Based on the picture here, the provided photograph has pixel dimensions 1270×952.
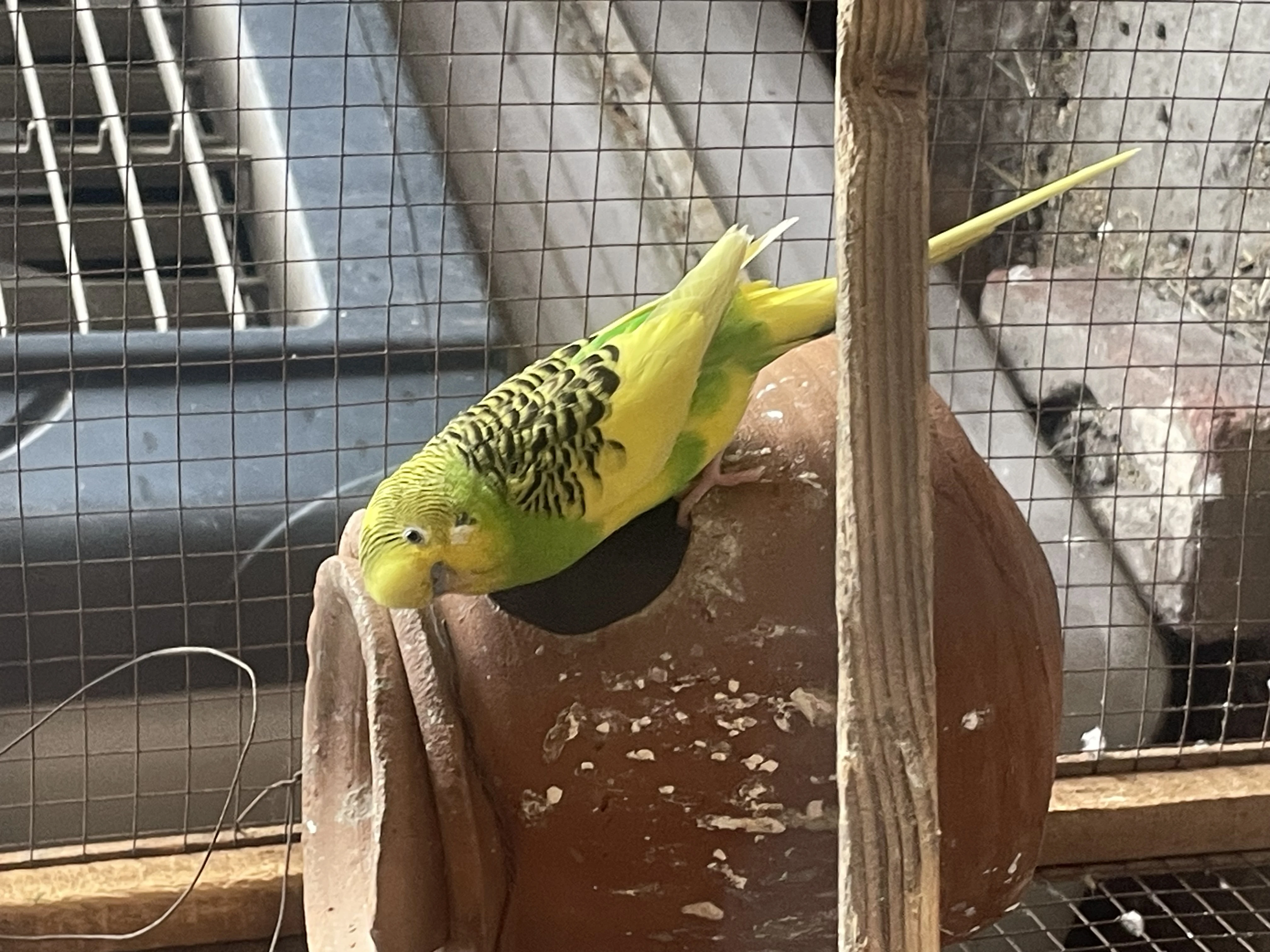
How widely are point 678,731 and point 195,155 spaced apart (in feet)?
3.36

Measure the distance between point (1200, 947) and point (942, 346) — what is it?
636 millimetres

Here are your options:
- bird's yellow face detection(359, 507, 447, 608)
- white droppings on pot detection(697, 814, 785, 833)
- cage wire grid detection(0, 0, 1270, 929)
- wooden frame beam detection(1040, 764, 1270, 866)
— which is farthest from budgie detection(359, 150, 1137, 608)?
wooden frame beam detection(1040, 764, 1270, 866)

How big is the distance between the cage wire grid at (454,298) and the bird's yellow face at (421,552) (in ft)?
1.27

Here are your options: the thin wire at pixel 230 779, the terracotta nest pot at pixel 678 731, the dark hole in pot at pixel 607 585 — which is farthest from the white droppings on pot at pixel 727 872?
the thin wire at pixel 230 779

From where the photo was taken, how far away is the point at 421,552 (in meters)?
0.57

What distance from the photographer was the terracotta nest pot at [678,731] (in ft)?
1.96

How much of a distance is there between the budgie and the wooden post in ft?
0.69

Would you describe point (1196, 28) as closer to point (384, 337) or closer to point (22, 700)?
point (384, 337)

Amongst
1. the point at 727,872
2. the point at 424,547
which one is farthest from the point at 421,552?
the point at 727,872

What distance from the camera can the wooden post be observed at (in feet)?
1.24

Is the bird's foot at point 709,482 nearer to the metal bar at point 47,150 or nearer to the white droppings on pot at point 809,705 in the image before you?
the white droppings on pot at point 809,705

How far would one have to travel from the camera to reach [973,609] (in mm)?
619

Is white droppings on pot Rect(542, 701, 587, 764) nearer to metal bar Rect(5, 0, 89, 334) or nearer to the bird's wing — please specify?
the bird's wing

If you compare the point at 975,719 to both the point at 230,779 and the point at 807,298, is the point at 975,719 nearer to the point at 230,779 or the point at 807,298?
the point at 807,298
